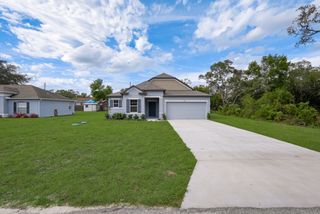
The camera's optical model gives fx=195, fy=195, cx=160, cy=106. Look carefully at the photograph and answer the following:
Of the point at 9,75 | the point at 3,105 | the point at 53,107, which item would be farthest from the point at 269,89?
the point at 9,75

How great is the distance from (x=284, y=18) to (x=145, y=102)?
46.8 feet

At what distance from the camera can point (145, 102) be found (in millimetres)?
21688

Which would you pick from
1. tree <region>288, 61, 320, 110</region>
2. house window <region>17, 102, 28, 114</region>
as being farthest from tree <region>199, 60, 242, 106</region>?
house window <region>17, 102, 28, 114</region>

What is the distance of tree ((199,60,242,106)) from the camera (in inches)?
1698

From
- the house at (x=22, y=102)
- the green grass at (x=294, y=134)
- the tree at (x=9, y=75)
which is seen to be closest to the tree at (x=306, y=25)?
the green grass at (x=294, y=134)

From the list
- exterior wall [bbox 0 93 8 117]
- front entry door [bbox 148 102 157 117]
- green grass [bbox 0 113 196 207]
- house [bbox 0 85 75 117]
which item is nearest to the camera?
green grass [bbox 0 113 196 207]

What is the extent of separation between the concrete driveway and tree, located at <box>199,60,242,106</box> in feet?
126

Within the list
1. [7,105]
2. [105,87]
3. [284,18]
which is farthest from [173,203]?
[105,87]

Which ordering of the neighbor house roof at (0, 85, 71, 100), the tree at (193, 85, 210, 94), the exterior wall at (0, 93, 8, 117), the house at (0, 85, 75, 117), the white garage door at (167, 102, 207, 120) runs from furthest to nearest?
the tree at (193, 85, 210, 94) < the neighbor house roof at (0, 85, 71, 100) < the house at (0, 85, 75, 117) < the exterior wall at (0, 93, 8, 117) < the white garage door at (167, 102, 207, 120)

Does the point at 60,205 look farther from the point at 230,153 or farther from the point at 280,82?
the point at 280,82

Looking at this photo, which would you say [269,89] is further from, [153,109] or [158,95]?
[158,95]

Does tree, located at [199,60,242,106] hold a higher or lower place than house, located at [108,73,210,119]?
higher

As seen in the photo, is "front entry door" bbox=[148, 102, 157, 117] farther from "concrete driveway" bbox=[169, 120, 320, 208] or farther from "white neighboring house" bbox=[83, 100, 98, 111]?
"white neighboring house" bbox=[83, 100, 98, 111]

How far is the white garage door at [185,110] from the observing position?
21.1 m
